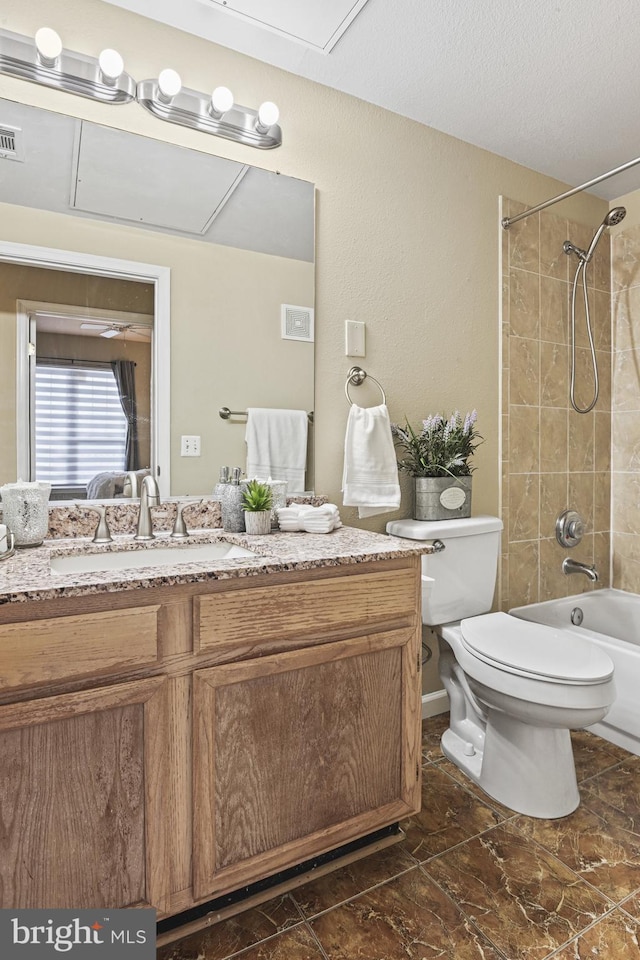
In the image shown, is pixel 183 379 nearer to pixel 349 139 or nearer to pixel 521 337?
pixel 349 139

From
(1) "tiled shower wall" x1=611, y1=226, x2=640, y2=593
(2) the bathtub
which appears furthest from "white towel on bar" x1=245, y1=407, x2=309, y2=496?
(1) "tiled shower wall" x1=611, y1=226, x2=640, y2=593

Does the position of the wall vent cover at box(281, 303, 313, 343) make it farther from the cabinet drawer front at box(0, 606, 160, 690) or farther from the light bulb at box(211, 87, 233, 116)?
the cabinet drawer front at box(0, 606, 160, 690)

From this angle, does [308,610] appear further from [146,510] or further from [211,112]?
[211,112]

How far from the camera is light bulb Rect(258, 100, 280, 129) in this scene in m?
1.63

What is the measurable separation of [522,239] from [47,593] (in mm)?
2369

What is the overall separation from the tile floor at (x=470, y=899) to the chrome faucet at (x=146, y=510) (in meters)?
0.95

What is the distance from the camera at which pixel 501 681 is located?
1542 millimetres

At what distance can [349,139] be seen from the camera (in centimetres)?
191

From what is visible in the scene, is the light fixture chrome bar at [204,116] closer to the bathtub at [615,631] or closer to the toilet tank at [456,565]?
the toilet tank at [456,565]

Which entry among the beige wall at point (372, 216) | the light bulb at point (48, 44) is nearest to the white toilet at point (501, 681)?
the beige wall at point (372, 216)

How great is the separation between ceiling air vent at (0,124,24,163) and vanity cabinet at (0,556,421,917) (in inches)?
47.2

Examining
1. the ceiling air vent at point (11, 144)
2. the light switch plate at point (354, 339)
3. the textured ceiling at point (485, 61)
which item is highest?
the textured ceiling at point (485, 61)

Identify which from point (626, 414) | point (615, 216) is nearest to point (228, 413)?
point (615, 216)

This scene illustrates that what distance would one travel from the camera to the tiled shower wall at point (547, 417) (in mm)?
2354
